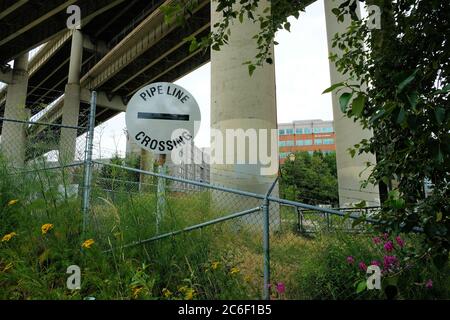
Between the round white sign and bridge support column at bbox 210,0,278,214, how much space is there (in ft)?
10.2

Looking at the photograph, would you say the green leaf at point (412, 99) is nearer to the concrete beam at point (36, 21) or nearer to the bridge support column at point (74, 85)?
the concrete beam at point (36, 21)

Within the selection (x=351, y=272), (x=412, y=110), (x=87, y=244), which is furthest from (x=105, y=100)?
(x=412, y=110)

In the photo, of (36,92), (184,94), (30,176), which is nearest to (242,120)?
(184,94)

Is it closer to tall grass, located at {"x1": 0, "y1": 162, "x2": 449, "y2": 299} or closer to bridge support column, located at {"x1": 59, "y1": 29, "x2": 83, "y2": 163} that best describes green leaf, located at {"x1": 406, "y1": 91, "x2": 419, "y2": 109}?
tall grass, located at {"x1": 0, "y1": 162, "x2": 449, "y2": 299}

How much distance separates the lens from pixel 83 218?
3586mm

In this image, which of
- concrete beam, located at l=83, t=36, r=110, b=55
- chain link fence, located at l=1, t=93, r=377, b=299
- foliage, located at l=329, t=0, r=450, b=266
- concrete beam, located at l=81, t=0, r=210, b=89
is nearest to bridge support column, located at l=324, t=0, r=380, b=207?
concrete beam, located at l=81, t=0, r=210, b=89

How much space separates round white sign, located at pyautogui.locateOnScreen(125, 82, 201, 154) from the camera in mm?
3973

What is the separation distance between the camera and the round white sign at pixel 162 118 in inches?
156

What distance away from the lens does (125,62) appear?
24.5m

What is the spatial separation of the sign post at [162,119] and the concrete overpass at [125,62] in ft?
9.99

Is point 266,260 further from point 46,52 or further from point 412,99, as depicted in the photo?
point 46,52

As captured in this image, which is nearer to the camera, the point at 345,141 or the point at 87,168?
the point at 87,168

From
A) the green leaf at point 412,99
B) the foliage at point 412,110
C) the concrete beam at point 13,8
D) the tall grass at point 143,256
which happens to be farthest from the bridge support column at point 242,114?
the concrete beam at point 13,8

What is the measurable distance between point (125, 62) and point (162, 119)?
2216 cm
